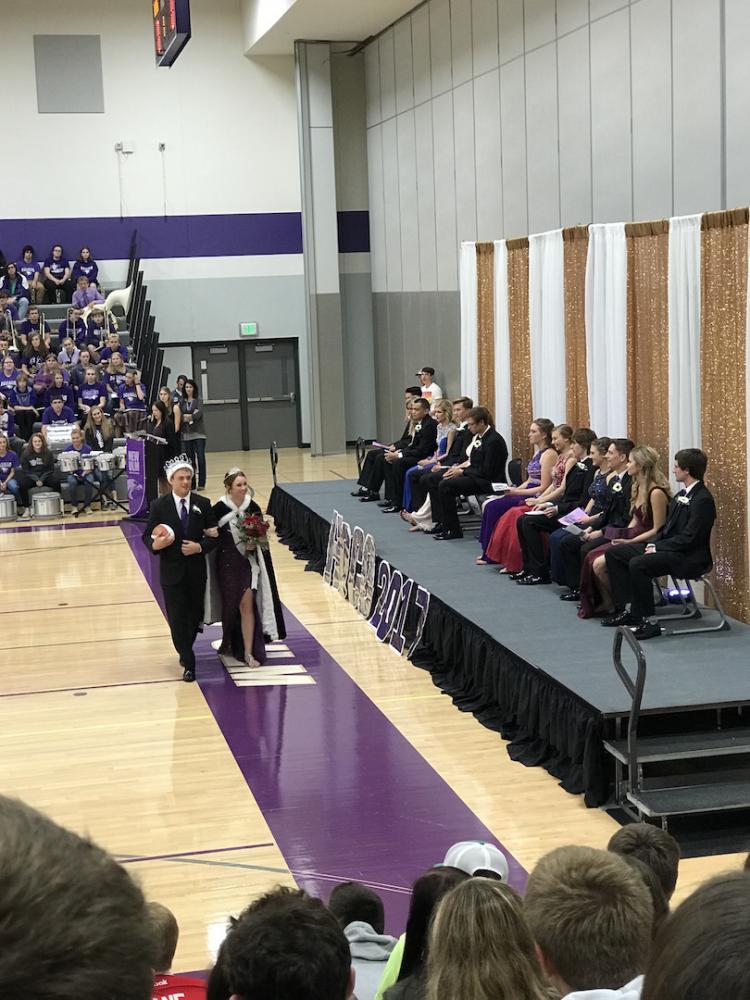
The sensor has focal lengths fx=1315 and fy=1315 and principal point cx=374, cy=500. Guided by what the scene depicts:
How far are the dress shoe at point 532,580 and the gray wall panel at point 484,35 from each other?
8.09 m

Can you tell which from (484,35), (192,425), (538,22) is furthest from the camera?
(192,425)

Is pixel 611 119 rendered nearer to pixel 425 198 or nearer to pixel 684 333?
pixel 684 333

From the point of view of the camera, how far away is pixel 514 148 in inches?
647

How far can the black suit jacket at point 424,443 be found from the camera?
53.7 feet

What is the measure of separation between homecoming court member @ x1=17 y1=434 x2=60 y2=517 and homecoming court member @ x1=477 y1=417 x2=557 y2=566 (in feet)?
29.7

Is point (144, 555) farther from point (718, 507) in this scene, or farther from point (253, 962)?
point (253, 962)

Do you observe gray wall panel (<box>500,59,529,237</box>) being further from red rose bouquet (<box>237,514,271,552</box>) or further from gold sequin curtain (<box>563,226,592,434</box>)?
red rose bouquet (<box>237,514,271,552</box>)

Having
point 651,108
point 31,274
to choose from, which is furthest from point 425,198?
point 651,108

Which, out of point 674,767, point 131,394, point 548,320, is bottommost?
point 674,767

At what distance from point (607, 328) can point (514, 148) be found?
4.77 metres

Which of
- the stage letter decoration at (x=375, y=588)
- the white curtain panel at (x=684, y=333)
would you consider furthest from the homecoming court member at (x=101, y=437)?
the white curtain panel at (x=684, y=333)

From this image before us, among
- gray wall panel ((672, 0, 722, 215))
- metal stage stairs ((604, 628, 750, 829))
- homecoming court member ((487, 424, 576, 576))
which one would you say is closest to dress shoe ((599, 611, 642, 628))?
metal stage stairs ((604, 628, 750, 829))

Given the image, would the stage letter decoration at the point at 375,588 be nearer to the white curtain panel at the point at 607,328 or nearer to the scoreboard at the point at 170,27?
the white curtain panel at the point at 607,328

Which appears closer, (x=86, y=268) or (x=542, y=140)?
(x=542, y=140)
